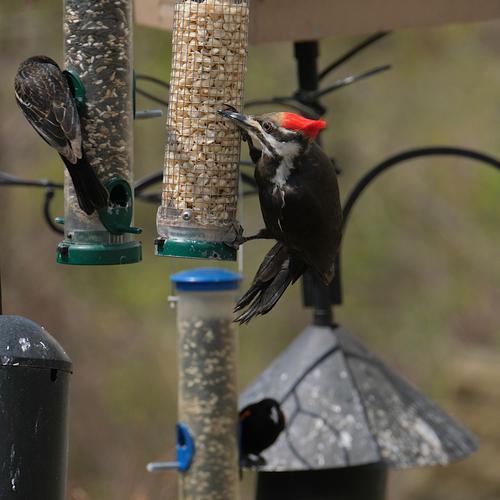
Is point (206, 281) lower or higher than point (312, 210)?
lower

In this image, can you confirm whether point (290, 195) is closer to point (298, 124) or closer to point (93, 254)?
point (298, 124)

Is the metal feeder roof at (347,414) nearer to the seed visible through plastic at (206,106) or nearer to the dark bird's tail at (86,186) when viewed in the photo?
the seed visible through plastic at (206,106)

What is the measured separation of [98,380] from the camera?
9281 millimetres

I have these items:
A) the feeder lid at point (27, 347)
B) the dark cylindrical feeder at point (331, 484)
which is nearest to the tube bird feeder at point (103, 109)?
the feeder lid at point (27, 347)

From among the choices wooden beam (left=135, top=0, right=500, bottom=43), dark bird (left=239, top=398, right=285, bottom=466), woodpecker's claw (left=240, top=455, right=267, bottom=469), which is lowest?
woodpecker's claw (left=240, top=455, right=267, bottom=469)

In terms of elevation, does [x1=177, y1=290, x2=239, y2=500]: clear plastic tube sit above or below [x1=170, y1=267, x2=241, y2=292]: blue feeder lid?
below

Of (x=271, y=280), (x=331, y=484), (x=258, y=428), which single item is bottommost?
(x=331, y=484)

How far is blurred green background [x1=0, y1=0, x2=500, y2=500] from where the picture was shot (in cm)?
891

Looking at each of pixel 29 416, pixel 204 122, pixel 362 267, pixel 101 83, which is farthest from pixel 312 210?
pixel 362 267

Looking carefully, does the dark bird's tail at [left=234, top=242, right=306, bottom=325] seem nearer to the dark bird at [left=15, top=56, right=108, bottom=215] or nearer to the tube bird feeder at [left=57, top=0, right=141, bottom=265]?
the tube bird feeder at [left=57, top=0, right=141, bottom=265]

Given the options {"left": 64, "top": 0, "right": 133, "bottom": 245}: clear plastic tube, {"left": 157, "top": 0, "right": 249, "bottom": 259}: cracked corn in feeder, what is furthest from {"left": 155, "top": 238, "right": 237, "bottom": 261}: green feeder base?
{"left": 64, "top": 0, "right": 133, "bottom": 245}: clear plastic tube

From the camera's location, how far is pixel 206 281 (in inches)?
163

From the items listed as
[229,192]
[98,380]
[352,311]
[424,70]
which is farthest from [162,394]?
[229,192]

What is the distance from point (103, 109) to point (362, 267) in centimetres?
683
